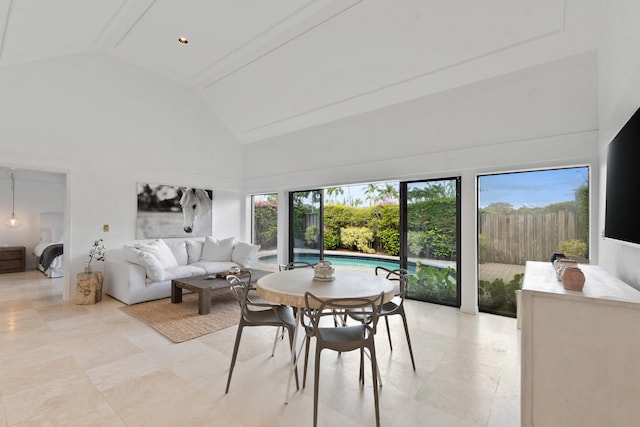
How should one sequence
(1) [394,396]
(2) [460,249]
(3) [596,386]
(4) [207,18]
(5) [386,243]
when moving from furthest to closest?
(5) [386,243], (2) [460,249], (4) [207,18], (1) [394,396], (3) [596,386]

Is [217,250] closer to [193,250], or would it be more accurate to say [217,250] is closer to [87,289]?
[193,250]

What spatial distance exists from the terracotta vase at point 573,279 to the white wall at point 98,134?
19.3ft

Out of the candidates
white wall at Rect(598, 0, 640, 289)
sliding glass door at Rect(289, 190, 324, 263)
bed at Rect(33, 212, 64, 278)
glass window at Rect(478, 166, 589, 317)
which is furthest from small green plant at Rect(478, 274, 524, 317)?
bed at Rect(33, 212, 64, 278)

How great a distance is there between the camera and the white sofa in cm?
427

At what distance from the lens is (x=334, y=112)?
196 inches

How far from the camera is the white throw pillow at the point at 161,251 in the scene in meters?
4.62

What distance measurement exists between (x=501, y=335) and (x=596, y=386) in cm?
193

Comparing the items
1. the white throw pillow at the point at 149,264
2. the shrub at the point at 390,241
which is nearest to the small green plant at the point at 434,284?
the white throw pillow at the point at 149,264

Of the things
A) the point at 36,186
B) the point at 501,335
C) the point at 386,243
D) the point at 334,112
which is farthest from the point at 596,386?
the point at 36,186

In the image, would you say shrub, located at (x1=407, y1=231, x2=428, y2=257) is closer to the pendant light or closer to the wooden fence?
the wooden fence

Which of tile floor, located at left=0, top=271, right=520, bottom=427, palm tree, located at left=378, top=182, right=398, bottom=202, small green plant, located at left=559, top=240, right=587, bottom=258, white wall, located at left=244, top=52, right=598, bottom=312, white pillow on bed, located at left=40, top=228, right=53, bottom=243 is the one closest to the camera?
tile floor, located at left=0, top=271, right=520, bottom=427

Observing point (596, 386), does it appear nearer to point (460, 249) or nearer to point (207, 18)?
point (460, 249)

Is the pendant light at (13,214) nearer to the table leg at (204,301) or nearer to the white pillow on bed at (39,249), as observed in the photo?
the white pillow on bed at (39,249)

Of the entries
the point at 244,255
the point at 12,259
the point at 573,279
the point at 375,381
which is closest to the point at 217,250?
the point at 244,255
